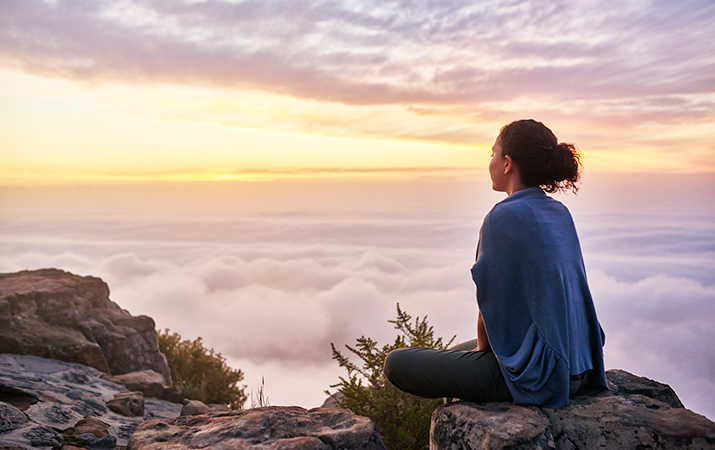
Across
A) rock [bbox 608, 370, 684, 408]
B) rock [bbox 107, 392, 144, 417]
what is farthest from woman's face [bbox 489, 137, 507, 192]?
rock [bbox 107, 392, 144, 417]

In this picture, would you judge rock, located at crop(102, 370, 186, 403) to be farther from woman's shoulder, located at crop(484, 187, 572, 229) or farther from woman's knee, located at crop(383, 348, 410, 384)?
woman's shoulder, located at crop(484, 187, 572, 229)

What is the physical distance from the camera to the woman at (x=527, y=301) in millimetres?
3533

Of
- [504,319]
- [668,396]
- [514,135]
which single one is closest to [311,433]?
[504,319]

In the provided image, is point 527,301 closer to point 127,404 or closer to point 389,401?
point 389,401

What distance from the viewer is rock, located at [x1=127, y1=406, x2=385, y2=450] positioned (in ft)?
11.5

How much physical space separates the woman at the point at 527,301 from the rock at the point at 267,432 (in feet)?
2.03

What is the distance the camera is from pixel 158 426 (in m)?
3.97

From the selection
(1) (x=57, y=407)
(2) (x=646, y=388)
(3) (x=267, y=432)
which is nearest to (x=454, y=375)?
(3) (x=267, y=432)

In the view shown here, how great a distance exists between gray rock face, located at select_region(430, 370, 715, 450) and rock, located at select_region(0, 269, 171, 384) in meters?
6.42

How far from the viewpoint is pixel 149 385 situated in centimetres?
791

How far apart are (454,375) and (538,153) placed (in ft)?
5.73

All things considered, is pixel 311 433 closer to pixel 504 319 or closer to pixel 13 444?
pixel 504 319

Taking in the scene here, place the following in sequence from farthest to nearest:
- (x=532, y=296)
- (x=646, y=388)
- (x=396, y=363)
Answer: (x=646, y=388) < (x=396, y=363) < (x=532, y=296)

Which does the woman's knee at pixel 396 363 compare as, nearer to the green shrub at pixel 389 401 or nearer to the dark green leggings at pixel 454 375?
the dark green leggings at pixel 454 375
